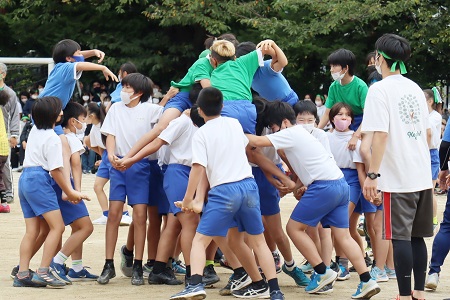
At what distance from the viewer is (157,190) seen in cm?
834

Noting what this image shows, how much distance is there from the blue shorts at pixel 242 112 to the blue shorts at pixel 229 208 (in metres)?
0.62

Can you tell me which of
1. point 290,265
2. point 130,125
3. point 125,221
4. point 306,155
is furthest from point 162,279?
point 125,221

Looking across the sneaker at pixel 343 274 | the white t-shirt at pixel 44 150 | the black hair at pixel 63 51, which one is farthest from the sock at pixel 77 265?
the sneaker at pixel 343 274

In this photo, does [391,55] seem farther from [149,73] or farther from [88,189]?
[149,73]

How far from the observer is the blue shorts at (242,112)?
7.52m

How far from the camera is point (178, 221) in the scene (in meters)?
7.98

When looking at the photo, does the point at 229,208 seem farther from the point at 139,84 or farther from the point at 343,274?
the point at 343,274

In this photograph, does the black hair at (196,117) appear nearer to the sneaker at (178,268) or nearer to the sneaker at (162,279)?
the sneaker at (162,279)

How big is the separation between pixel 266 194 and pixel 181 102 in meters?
1.06

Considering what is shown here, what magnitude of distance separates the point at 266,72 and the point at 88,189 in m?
9.47

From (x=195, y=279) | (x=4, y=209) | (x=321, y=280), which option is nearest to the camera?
(x=195, y=279)

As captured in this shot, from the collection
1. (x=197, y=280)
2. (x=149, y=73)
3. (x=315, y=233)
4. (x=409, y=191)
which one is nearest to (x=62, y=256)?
(x=197, y=280)

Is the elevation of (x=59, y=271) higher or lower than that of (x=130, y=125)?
lower

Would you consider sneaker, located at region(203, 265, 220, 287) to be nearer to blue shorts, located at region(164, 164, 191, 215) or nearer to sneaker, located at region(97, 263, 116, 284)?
blue shorts, located at region(164, 164, 191, 215)
